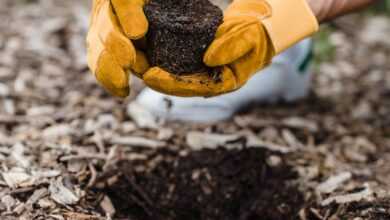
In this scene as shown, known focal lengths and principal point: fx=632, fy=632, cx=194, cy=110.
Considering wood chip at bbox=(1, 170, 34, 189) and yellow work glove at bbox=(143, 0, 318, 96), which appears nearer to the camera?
yellow work glove at bbox=(143, 0, 318, 96)

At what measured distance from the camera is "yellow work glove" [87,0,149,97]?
174 centimetres

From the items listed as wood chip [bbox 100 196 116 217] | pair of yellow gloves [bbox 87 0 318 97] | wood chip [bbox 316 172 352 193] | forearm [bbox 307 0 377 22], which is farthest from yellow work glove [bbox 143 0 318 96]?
wood chip [bbox 316 172 352 193]

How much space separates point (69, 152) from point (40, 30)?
Result: 1.26 meters

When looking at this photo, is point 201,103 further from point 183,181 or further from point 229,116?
point 183,181

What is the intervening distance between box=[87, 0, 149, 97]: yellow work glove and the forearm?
0.55 m

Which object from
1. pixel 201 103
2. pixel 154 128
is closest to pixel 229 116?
pixel 201 103

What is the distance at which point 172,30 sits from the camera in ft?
5.73

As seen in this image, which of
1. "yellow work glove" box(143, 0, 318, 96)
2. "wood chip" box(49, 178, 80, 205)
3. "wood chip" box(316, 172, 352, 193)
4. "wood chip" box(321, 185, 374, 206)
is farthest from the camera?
"wood chip" box(316, 172, 352, 193)

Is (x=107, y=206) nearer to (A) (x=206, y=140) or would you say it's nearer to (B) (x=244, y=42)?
(A) (x=206, y=140)

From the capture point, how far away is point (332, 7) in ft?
6.66

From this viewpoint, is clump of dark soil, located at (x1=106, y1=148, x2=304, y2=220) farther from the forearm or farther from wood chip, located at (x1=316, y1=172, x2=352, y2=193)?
the forearm

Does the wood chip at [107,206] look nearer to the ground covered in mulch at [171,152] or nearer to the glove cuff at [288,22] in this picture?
the ground covered in mulch at [171,152]

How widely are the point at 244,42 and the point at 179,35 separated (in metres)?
0.18

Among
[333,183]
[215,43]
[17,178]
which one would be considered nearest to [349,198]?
[333,183]
